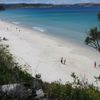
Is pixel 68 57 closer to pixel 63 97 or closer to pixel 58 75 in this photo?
pixel 58 75

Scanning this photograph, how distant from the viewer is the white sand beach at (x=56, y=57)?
1025 inches

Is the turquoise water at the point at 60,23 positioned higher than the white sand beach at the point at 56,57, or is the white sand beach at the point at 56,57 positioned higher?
the turquoise water at the point at 60,23

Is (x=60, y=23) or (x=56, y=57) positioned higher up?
(x=60, y=23)

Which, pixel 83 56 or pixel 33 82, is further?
pixel 83 56

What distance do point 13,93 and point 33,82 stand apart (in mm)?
819

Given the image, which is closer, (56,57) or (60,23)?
(56,57)

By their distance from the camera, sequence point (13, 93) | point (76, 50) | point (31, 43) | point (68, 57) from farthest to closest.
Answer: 1. point (31, 43)
2. point (76, 50)
3. point (68, 57)
4. point (13, 93)

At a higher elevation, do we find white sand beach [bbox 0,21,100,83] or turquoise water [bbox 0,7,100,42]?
turquoise water [bbox 0,7,100,42]

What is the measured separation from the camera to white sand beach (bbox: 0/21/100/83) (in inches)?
1025

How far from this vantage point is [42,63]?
30359 mm

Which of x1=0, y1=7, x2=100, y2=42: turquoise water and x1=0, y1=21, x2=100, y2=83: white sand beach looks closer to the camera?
x1=0, y1=21, x2=100, y2=83: white sand beach

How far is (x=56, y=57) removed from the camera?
34344 millimetres

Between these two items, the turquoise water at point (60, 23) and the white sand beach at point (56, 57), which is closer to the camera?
the white sand beach at point (56, 57)

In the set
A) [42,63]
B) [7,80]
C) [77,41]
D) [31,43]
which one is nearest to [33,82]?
[7,80]
